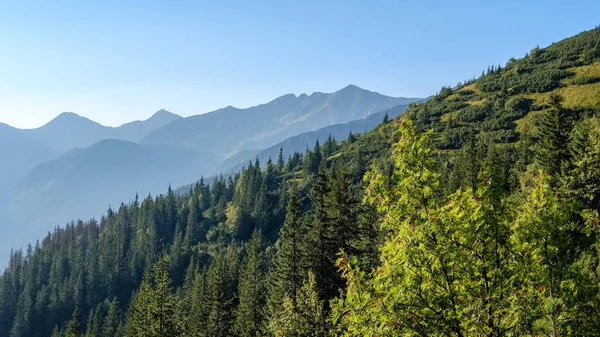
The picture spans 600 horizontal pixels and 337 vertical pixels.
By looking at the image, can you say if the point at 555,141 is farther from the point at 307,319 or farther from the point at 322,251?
the point at 307,319

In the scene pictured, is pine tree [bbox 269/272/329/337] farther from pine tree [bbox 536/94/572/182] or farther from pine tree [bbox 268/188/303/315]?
pine tree [bbox 536/94/572/182]

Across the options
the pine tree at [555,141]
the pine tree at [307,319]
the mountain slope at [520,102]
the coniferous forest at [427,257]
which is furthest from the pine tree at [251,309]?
the mountain slope at [520,102]

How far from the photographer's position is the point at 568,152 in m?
Result: 46.7

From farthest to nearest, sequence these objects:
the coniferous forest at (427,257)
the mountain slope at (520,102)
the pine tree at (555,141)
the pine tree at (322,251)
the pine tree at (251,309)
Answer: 1. the mountain slope at (520,102)
2. the pine tree at (251,309)
3. the pine tree at (555,141)
4. the pine tree at (322,251)
5. the coniferous forest at (427,257)

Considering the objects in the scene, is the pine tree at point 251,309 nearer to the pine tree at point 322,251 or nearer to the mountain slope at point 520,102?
the pine tree at point 322,251

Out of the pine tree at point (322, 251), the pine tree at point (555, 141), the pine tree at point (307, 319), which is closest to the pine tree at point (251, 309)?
the pine tree at point (322, 251)

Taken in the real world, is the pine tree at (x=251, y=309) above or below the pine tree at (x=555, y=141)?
below

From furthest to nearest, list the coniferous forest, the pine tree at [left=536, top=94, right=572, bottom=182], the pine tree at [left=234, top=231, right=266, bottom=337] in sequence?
the pine tree at [left=234, top=231, right=266, bottom=337] → the pine tree at [left=536, top=94, right=572, bottom=182] → the coniferous forest

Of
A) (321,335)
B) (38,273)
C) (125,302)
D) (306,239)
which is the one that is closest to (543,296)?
(321,335)

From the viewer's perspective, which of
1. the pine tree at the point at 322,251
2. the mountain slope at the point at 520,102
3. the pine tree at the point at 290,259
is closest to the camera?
the pine tree at the point at 322,251

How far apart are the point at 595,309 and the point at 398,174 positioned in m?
5.99

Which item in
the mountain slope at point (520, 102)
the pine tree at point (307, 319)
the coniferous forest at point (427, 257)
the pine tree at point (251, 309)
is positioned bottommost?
the pine tree at point (251, 309)

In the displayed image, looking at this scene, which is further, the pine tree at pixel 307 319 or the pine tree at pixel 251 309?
the pine tree at pixel 251 309

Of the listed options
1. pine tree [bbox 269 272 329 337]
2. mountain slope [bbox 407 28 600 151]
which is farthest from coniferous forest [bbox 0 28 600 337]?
mountain slope [bbox 407 28 600 151]
